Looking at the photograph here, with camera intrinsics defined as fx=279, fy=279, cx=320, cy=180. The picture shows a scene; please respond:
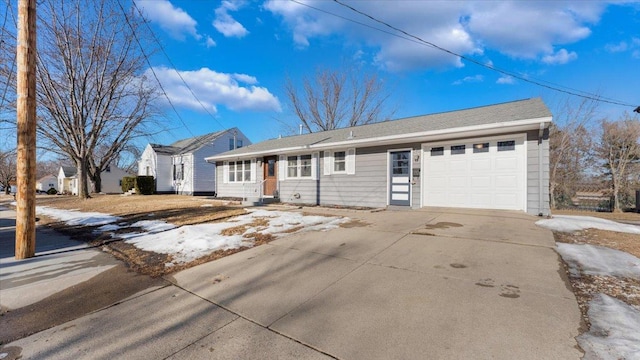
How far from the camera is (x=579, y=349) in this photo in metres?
1.98

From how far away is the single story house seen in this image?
7.48 metres

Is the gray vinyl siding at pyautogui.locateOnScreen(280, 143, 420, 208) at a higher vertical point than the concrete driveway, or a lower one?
higher

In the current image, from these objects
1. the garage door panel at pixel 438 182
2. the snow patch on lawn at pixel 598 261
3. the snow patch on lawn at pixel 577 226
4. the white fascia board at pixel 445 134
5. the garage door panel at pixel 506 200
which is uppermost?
the white fascia board at pixel 445 134

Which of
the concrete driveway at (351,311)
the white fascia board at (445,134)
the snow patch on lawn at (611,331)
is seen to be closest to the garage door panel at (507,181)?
the white fascia board at (445,134)

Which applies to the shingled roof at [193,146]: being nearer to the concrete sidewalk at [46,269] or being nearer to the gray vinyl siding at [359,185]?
the gray vinyl siding at [359,185]

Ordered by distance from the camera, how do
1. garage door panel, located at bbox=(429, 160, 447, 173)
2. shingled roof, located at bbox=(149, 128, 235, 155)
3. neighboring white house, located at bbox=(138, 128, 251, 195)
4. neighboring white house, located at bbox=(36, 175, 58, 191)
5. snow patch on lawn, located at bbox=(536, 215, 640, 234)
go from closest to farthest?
snow patch on lawn, located at bbox=(536, 215, 640, 234) < garage door panel, located at bbox=(429, 160, 447, 173) < neighboring white house, located at bbox=(138, 128, 251, 195) < shingled roof, located at bbox=(149, 128, 235, 155) < neighboring white house, located at bbox=(36, 175, 58, 191)

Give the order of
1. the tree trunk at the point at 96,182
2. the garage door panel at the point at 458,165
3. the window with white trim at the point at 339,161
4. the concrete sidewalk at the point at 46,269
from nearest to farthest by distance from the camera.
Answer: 1. the concrete sidewalk at the point at 46,269
2. the garage door panel at the point at 458,165
3. the window with white trim at the point at 339,161
4. the tree trunk at the point at 96,182

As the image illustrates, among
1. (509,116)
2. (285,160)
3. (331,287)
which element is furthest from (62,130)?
(509,116)

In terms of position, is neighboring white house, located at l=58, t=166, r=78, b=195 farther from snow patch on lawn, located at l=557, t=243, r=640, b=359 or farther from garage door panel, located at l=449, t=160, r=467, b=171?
snow patch on lawn, located at l=557, t=243, r=640, b=359

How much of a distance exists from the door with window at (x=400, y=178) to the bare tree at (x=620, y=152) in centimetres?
1245

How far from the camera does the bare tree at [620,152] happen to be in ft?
47.5

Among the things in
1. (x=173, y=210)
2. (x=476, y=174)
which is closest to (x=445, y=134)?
(x=476, y=174)

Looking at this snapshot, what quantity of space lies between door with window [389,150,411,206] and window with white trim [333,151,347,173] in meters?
1.95

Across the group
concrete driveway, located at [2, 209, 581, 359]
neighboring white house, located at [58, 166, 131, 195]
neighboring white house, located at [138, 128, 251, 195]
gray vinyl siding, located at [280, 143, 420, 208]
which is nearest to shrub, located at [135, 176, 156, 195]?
neighboring white house, located at [138, 128, 251, 195]
